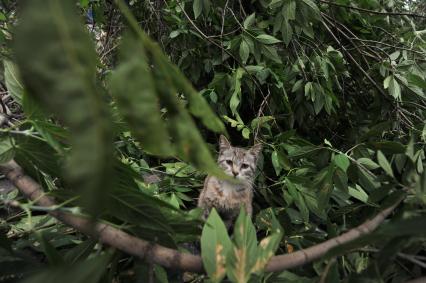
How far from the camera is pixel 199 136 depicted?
13.2 inches

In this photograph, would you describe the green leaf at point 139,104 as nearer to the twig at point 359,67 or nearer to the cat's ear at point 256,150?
the cat's ear at point 256,150

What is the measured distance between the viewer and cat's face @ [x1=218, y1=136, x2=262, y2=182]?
8.92ft

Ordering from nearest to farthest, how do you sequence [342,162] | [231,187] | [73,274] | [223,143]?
[73,274]
[342,162]
[231,187]
[223,143]

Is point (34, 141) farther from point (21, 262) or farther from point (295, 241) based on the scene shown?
point (295, 241)

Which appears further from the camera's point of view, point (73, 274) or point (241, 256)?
point (241, 256)

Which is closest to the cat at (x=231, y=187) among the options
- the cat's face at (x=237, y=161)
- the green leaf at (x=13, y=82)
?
the cat's face at (x=237, y=161)

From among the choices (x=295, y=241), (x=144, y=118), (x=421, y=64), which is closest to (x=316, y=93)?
(x=421, y=64)

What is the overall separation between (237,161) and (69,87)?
8.44 feet

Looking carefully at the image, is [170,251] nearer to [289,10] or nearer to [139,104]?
[139,104]

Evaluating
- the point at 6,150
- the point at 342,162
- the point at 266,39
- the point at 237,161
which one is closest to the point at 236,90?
the point at 266,39

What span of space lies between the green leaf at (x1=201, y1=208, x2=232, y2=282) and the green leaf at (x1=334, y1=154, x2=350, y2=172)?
2.12ft

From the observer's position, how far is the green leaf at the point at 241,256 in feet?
1.98

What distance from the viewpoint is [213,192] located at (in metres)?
2.57

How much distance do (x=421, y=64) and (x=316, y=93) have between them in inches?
28.3
